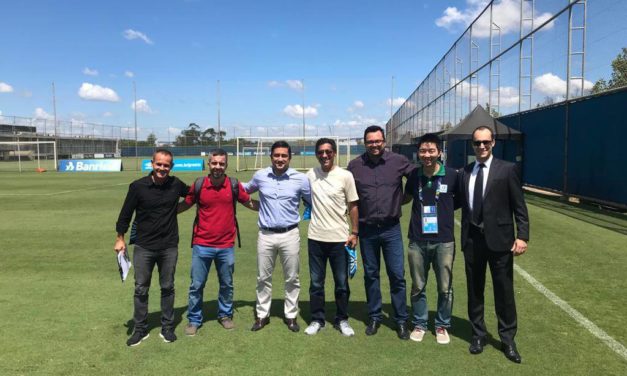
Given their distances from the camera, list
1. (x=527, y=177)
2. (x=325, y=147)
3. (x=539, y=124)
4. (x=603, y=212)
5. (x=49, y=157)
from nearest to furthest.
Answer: (x=325, y=147)
(x=603, y=212)
(x=539, y=124)
(x=527, y=177)
(x=49, y=157)

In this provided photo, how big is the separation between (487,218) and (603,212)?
918 cm

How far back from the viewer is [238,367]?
3.26 metres

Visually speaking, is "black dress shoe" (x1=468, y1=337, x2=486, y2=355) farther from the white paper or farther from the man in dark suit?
the white paper

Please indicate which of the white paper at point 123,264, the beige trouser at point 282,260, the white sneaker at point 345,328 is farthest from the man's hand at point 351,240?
the white paper at point 123,264

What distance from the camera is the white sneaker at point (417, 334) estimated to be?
3.71m

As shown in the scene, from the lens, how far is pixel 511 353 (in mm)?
3369

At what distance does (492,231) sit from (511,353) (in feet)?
3.12

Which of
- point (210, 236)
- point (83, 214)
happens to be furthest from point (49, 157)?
point (210, 236)

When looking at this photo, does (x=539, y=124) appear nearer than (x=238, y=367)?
No

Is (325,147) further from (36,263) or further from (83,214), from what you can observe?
(83,214)

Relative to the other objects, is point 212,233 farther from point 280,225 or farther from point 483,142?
point 483,142

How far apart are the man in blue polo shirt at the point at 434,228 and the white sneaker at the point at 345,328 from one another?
52cm

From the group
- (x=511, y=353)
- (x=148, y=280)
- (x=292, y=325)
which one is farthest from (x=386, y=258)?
(x=148, y=280)

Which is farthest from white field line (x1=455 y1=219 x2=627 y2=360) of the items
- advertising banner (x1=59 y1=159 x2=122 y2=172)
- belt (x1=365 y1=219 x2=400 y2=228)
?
advertising banner (x1=59 y1=159 x2=122 y2=172)
